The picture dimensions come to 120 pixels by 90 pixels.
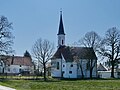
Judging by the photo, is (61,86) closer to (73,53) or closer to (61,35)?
(73,53)

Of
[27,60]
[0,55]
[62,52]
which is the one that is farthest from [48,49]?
[27,60]

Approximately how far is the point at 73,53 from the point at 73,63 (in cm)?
292

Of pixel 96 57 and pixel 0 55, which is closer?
pixel 0 55

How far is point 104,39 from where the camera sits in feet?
265

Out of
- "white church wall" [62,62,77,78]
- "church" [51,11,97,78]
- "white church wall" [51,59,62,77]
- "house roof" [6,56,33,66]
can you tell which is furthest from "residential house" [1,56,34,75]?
"white church wall" [62,62,77,78]

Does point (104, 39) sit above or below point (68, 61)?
above

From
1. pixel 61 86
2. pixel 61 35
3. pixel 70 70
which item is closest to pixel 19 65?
pixel 61 35

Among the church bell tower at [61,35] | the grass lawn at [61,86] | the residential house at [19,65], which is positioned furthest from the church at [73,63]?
the grass lawn at [61,86]

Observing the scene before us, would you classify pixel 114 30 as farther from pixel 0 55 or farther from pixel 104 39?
pixel 0 55

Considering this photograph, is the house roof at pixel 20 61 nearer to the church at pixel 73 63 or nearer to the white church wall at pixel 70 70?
the church at pixel 73 63

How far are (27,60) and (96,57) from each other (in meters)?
42.1

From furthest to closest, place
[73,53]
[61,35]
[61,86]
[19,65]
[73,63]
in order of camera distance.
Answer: [19,65]
[61,35]
[73,53]
[73,63]
[61,86]

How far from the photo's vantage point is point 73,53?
8744cm

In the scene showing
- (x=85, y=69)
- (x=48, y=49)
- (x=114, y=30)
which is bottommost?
(x=85, y=69)
